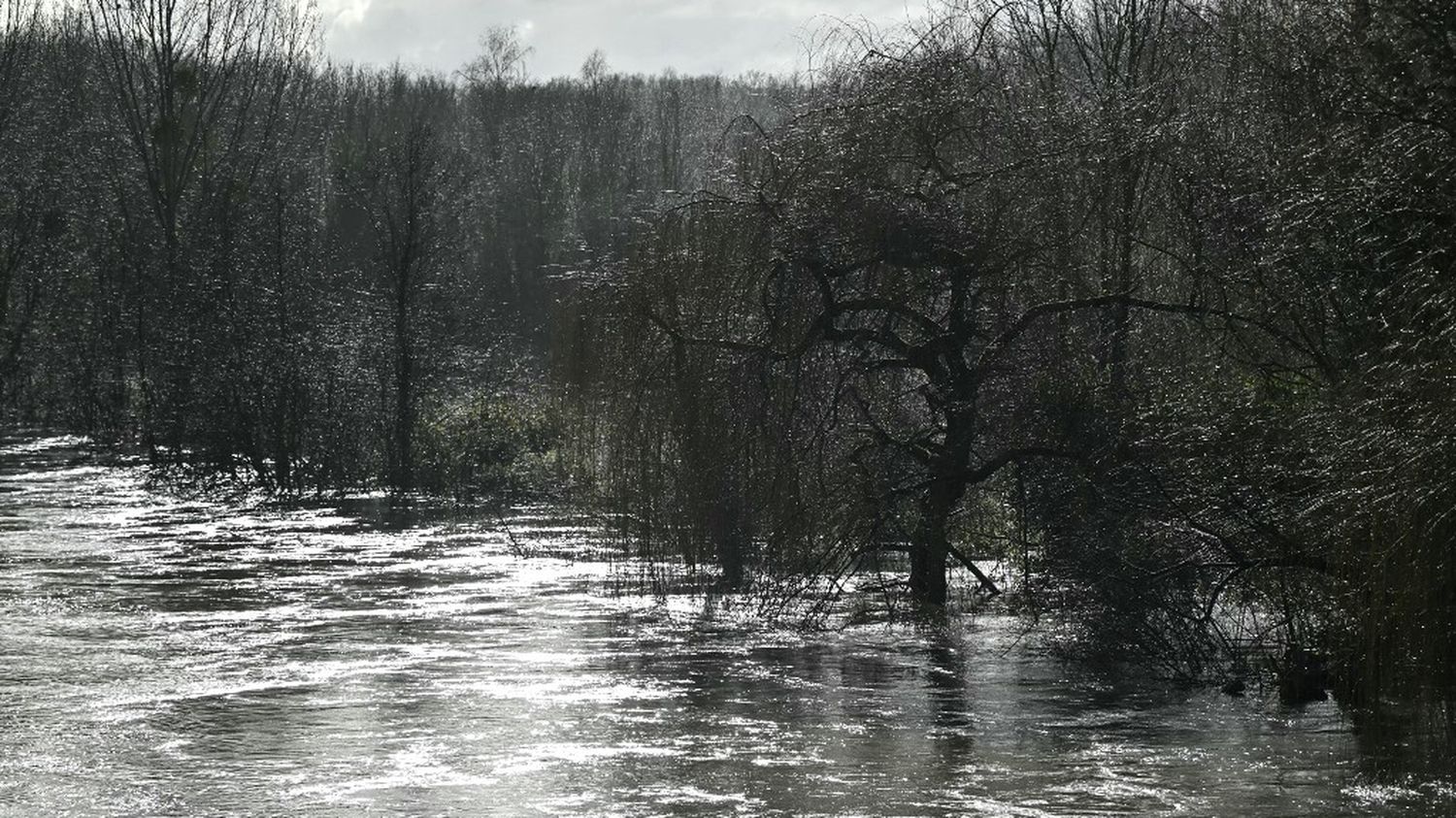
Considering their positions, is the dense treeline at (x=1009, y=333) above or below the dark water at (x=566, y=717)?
above

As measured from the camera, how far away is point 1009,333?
54.1 ft

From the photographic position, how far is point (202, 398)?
34188 mm

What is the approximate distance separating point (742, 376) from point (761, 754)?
17.2ft

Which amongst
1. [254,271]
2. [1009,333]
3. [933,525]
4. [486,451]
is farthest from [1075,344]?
[254,271]

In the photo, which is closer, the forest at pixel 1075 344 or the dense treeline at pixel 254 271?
the forest at pixel 1075 344

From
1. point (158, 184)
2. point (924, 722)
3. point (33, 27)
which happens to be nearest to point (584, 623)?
point (924, 722)

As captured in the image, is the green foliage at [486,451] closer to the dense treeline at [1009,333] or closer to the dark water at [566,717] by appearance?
the dark water at [566,717]

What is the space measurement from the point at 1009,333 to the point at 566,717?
541 cm

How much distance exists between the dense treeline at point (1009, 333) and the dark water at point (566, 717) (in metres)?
0.96

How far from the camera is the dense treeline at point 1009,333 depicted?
14102 mm

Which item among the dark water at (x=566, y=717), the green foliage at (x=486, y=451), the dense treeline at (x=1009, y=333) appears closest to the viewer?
the dark water at (x=566, y=717)

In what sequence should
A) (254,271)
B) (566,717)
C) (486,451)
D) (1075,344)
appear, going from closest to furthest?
(566,717) → (1075,344) → (486,451) → (254,271)

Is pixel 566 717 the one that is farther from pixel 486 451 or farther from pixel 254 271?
pixel 254 271

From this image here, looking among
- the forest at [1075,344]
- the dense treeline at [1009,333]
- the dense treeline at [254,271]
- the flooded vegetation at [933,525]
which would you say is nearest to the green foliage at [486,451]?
the dense treeline at [254,271]
